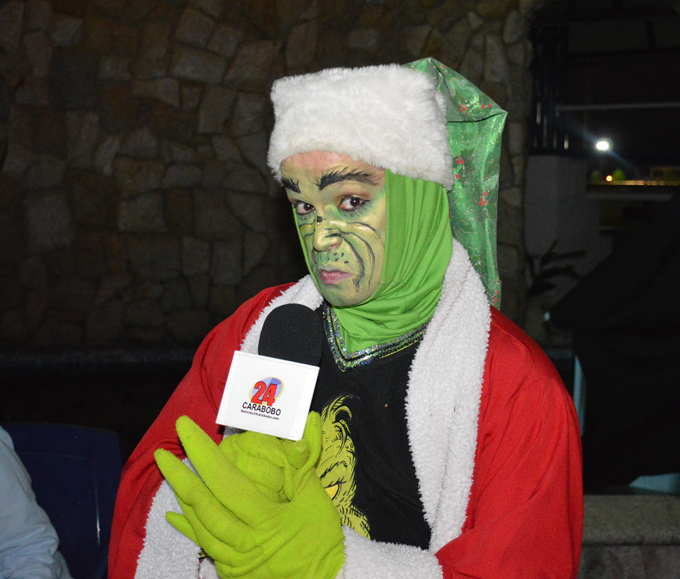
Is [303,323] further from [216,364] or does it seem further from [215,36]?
[215,36]

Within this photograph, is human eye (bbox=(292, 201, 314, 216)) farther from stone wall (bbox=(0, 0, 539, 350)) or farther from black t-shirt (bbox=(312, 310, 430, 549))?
stone wall (bbox=(0, 0, 539, 350))

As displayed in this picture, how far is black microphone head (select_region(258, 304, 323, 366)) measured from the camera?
3.12ft

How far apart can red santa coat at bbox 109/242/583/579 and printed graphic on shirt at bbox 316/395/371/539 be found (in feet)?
0.38

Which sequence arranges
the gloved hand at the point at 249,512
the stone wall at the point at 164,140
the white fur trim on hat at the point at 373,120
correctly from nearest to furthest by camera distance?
the gloved hand at the point at 249,512 → the white fur trim on hat at the point at 373,120 → the stone wall at the point at 164,140

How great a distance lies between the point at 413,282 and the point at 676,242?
103 cm

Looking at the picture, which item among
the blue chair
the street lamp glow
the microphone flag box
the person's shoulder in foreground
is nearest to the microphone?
the microphone flag box

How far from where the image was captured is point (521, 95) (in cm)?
463

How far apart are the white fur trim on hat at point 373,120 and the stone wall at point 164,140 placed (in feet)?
12.3

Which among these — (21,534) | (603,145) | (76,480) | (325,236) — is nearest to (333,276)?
(325,236)

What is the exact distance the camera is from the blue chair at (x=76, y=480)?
5.59 feet

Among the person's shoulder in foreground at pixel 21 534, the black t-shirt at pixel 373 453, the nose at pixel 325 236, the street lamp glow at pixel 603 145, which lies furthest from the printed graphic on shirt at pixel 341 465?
the street lamp glow at pixel 603 145

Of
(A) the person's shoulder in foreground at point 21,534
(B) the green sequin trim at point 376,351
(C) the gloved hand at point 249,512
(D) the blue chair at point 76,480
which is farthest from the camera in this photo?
(D) the blue chair at point 76,480

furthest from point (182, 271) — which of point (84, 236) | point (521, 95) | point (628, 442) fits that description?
point (628, 442)

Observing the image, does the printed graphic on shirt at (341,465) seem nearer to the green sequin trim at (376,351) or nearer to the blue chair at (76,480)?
the green sequin trim at (376,351)
